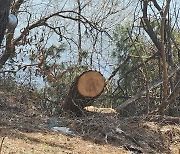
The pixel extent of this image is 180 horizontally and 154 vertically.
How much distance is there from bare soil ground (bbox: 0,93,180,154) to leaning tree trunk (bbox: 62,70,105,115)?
463 mm

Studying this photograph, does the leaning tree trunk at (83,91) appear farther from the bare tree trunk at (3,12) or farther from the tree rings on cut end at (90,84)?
the bare tree trunk at (3,12)

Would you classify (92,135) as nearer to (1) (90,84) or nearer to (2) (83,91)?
(2) (83,91)

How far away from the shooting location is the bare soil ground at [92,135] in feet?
15.7

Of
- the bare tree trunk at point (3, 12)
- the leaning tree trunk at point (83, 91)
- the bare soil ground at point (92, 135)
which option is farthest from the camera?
the leaning tree trunk at point (83, 91)

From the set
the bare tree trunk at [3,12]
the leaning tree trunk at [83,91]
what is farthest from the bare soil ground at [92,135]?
the bare tree trunk at [3,12]

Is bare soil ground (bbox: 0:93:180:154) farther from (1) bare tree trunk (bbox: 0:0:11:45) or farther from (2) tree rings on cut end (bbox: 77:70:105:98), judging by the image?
(1) bare tree trunk (bbox: 0:0:11:45)

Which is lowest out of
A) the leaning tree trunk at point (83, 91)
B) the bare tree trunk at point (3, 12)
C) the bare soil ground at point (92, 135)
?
the bare soil ground at point (92, 135)

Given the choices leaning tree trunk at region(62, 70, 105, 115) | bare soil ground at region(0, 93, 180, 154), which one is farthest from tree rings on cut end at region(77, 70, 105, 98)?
bare soil ground at region(0, 93, 180, 154)

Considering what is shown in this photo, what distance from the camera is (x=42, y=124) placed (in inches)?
231

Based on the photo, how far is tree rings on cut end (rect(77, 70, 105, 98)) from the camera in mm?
7184

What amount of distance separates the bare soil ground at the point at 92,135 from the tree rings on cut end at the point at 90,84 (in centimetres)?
48

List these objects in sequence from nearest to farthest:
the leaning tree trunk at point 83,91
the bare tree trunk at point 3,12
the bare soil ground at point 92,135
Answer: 1. the bare soil ground at point 92,135
2. the bare tree trunk at point 3,12
3. the leaning tree trunk at point 83,91

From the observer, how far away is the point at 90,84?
23.8 ft

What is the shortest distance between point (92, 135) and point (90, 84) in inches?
73.1
